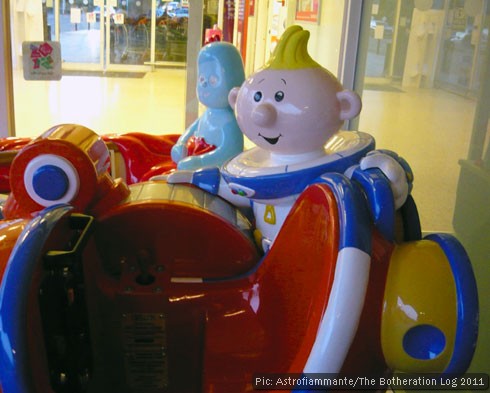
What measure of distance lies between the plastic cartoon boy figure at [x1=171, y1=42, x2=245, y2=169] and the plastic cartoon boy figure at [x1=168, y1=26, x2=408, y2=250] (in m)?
0.41

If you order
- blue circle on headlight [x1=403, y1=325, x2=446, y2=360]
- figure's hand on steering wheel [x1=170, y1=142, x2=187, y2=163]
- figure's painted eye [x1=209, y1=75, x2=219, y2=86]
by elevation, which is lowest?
blue circle on headlight [x1=403, y1=325, x2=446, y2=360]

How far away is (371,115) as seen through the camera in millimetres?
2104

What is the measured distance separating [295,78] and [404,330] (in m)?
0.46

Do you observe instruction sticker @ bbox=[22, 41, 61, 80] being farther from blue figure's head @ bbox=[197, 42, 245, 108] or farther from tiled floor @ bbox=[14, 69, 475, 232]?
blue figure's head @ bbox=[197, 42, 245, 108]

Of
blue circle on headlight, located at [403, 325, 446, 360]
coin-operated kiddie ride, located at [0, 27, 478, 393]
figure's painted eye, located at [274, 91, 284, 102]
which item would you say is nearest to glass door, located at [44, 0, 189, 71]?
coin-operated kiddie ride, located at [0, 27, 478, 393]

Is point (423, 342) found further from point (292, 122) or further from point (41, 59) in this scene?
point (41, 59)

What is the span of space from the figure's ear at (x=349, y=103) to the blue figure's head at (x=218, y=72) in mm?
560

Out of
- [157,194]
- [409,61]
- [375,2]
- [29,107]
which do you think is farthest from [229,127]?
[29,107]

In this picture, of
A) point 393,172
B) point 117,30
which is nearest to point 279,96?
point 393,172

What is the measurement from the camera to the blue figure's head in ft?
4.80

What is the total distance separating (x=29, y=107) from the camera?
2.72 meters

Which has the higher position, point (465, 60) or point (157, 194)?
point (465, 60)

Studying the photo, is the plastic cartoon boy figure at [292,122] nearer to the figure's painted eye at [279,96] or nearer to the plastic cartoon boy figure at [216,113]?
the figure's painted eye at [279,96]

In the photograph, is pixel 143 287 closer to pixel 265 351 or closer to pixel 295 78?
pixel 265 351
